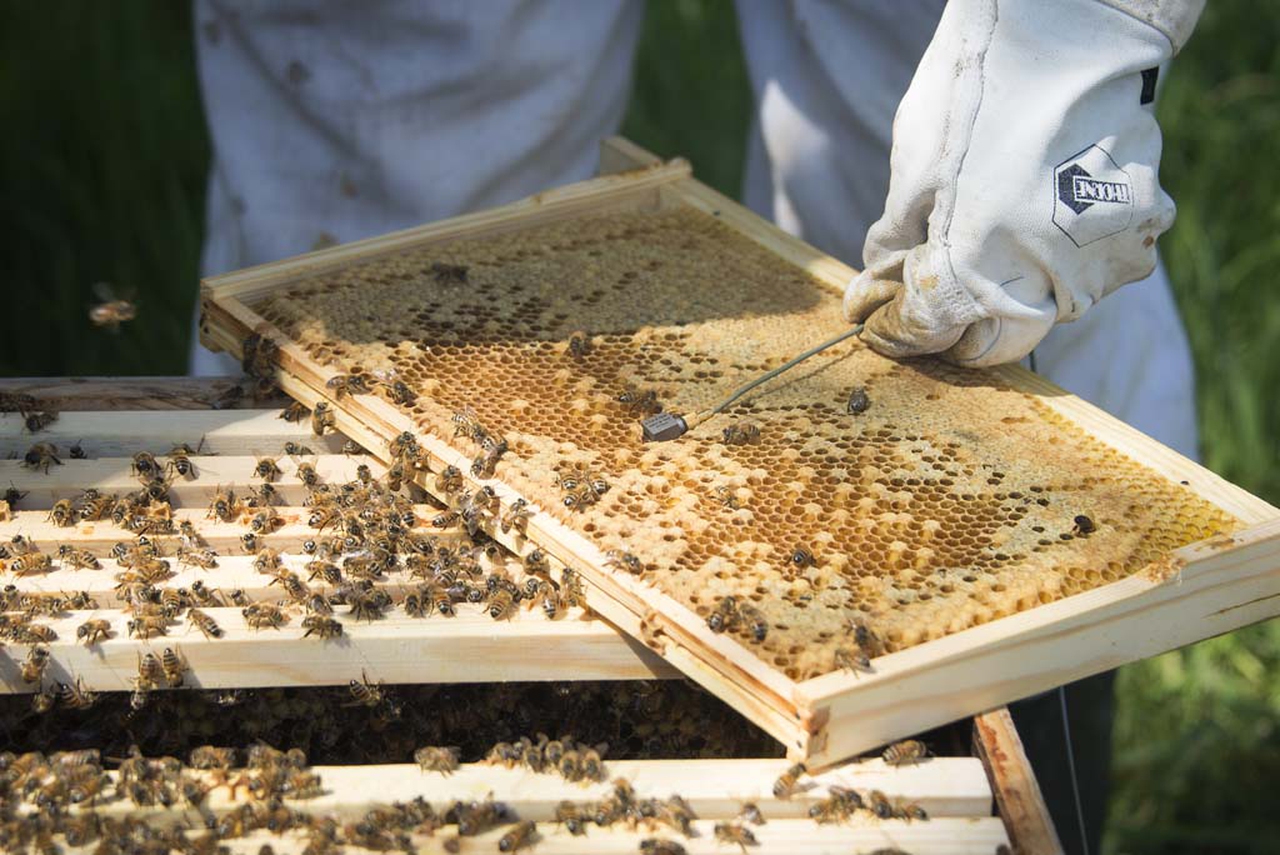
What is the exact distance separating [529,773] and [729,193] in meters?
4.58

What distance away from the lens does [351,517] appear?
2486 mm

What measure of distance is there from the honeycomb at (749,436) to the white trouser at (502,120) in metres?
0.80

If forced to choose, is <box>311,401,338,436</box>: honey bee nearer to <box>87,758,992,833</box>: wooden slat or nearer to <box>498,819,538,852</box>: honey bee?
<box>87,758,992,833</box>: wooden slat

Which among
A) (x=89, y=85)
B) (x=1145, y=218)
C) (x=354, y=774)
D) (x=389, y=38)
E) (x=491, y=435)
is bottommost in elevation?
(x=89, y=85)

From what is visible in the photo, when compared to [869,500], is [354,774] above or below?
below

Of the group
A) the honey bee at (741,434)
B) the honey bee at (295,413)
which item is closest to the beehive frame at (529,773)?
the honey bee at (295,413)

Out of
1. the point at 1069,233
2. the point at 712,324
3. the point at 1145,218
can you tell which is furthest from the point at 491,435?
the point at 1145,218

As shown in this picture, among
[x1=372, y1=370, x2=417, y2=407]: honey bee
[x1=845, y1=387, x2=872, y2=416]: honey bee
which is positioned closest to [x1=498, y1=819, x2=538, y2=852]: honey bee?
[x1=372, y1=370, x2=417, y2=407]: honey bee

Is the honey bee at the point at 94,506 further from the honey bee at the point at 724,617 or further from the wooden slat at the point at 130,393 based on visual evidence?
Answer: the honey bee at the point at 724,617

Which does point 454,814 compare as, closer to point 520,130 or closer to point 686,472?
point 686,472

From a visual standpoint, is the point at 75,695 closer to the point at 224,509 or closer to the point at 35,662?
the point at 35,662

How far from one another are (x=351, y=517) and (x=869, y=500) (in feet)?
3.00

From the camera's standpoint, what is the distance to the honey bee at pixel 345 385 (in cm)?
271

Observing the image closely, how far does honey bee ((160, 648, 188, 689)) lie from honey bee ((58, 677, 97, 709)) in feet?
0.45
